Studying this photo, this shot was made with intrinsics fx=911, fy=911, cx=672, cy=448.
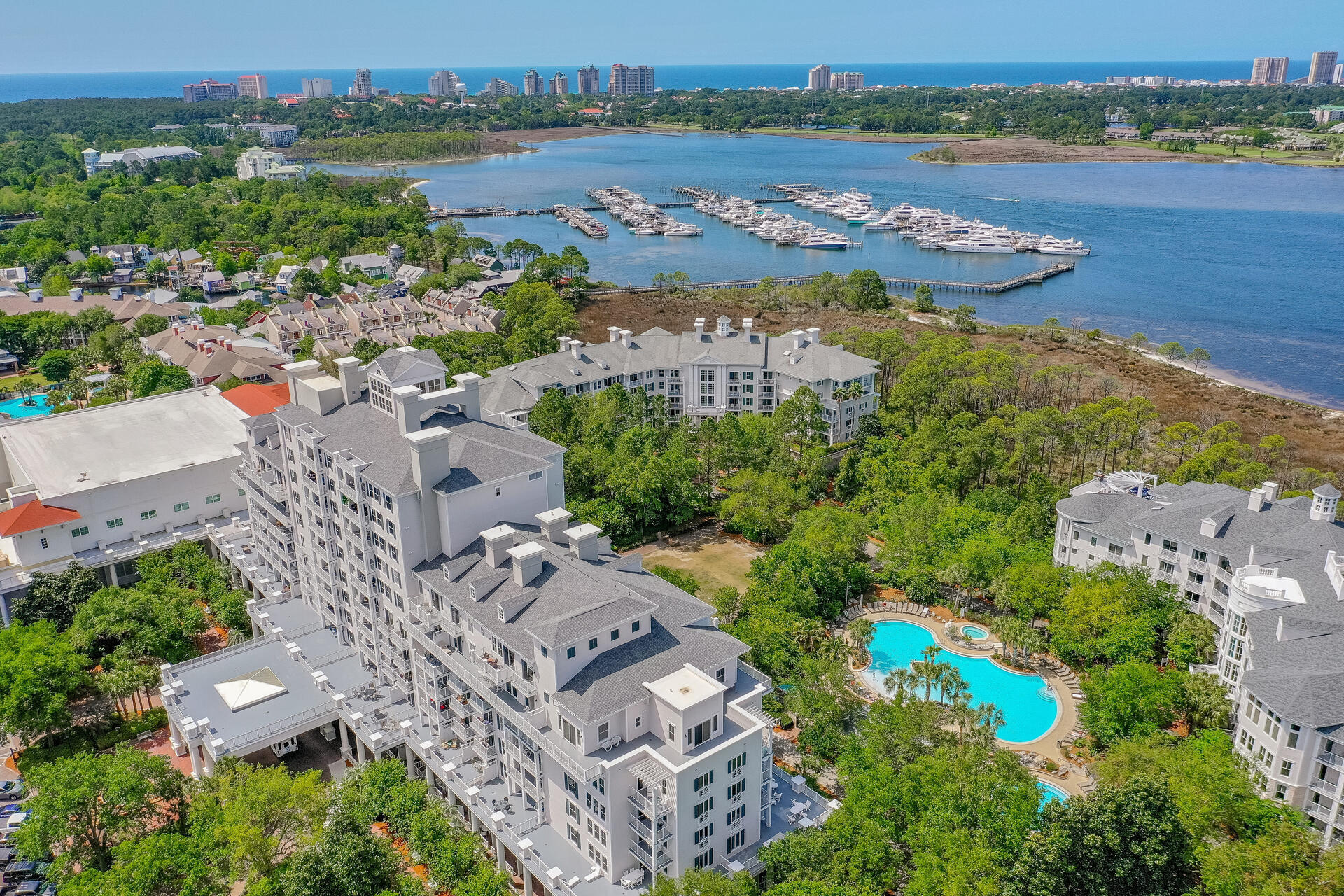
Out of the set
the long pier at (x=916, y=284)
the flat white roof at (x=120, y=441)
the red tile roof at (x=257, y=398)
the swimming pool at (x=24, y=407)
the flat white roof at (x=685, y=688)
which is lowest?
the swimming pool at (x=24, y=407)

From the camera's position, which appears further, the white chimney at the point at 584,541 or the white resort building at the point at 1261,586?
the white chimney at the point at 584,541

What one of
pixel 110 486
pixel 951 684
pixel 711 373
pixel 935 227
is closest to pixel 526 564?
pixel 951 684

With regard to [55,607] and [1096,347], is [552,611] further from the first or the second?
[1096,347]

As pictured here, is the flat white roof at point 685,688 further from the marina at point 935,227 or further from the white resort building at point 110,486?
the marina at point 935,227

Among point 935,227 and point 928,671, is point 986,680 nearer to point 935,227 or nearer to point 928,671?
point 928,671

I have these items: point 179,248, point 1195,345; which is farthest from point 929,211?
point 179,248

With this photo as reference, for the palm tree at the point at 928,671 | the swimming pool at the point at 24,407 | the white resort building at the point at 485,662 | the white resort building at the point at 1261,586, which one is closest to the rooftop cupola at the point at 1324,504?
the white resort building at the point at 1261,586
